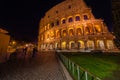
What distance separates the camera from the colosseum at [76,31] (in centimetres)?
3089

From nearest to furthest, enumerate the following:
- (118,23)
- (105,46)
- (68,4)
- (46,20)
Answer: (118,23), (105,46), (68,4), (46,20)

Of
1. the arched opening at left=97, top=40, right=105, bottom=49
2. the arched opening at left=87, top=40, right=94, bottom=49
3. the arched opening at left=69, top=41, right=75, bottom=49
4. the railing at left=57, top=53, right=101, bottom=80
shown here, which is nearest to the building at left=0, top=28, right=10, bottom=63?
the railing at left=57, top=53, right=101, bottom=80

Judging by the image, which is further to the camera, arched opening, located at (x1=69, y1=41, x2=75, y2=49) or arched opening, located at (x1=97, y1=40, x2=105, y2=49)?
arched opening, located at (x1=69, y1=41, x2=75, y2=49)

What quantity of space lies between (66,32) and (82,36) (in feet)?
20.1

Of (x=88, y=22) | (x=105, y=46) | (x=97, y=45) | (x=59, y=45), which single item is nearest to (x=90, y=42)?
(x=97, y=45)

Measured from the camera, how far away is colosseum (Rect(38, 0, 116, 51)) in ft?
101

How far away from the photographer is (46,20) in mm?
48656

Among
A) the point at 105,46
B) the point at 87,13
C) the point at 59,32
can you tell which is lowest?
the point at 105,46

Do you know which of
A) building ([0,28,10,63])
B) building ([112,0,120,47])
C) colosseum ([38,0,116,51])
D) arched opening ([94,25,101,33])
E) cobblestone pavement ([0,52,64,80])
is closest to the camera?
building ([112,0,120,47])

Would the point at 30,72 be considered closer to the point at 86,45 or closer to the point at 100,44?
the point at 86,45

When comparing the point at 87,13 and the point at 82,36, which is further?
the point at 87,13

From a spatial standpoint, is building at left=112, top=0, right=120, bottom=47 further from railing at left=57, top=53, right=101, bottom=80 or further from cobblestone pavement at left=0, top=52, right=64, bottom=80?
cobblestone pavement at left=0, top=52, right=64, bottom=80

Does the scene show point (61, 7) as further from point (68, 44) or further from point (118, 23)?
point (118, 23)

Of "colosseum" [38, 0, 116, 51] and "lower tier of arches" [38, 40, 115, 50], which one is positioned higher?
"colosseum" [38, 0, 116, 51]
